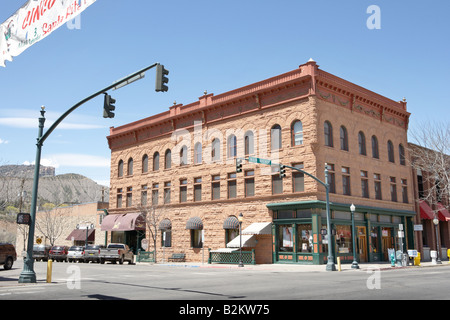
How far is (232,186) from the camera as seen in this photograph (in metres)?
38.8

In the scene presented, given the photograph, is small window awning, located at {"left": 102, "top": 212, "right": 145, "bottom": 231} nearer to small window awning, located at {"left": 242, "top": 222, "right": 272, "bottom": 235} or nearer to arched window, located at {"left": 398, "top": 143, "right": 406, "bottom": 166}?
small window awning, located at {"left": 242, "top": 222, "right": 272, "bottom": 235}

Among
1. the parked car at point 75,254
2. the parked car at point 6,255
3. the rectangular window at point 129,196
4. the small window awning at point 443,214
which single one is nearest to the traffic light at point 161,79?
the parked car at point 6,255

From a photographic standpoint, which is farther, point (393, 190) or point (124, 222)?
point (124, 222)

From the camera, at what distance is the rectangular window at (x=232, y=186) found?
3866 centimetres

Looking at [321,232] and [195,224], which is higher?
[195,224]

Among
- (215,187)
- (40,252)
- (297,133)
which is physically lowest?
(40,252)

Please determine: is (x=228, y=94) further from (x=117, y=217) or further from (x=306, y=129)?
(x=117, y=217)

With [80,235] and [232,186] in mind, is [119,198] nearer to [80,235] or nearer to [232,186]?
[80,235]

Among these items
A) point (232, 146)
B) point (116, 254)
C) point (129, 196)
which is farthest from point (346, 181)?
point (129, 196)

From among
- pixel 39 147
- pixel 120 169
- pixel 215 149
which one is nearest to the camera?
pixel 39 147

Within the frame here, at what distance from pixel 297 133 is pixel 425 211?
18.7 meters

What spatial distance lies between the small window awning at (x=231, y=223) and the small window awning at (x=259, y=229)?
2.08m

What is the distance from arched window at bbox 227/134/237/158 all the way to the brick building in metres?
0.09
